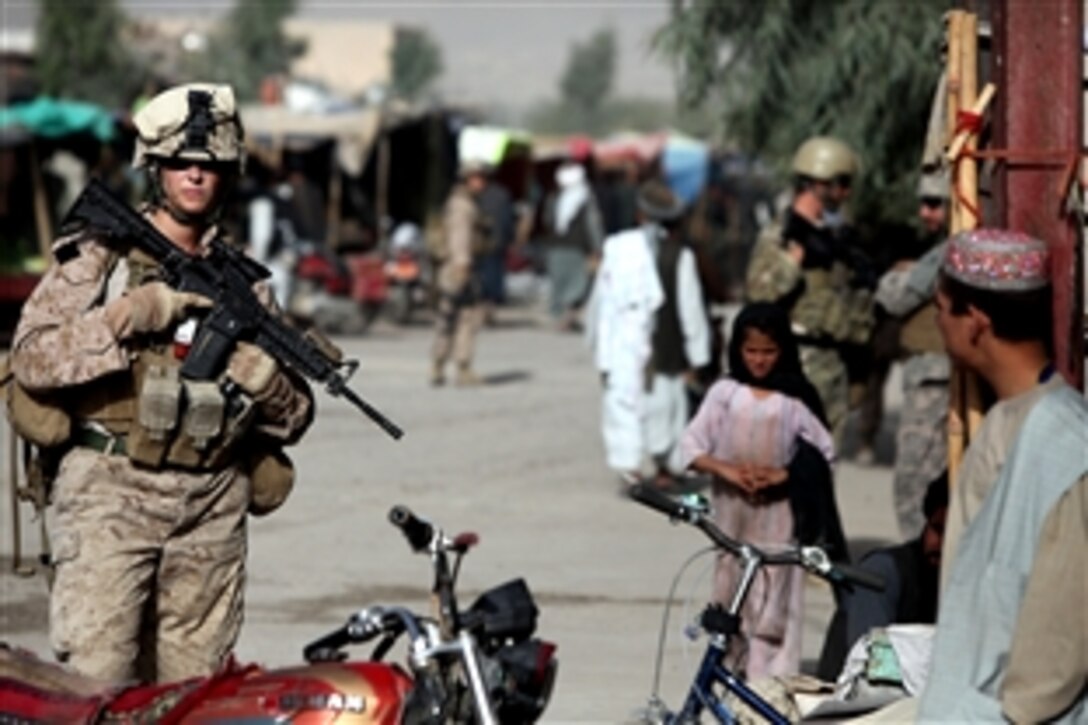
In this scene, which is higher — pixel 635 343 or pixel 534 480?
pixel 635 343

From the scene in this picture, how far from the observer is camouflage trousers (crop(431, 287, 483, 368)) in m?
21.5

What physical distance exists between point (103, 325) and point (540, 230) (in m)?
36.7

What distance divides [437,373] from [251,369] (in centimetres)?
1595

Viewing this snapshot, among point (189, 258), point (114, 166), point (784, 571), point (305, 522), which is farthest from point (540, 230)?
point (189, 258)

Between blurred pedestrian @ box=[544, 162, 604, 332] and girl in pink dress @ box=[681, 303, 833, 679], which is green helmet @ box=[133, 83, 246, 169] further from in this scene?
blurred pedestrian @ box=[544, 162, 604, 332]

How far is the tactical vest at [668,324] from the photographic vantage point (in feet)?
47.3

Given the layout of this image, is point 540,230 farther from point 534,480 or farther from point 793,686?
point 793,686

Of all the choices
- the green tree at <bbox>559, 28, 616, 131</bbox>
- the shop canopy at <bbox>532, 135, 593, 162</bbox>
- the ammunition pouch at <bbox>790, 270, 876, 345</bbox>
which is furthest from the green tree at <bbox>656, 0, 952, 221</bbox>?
the green tree at <bbox>559, 28, 616, 131</bbox>

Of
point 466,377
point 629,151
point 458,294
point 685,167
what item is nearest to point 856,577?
point 458,294

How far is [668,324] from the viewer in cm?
1450

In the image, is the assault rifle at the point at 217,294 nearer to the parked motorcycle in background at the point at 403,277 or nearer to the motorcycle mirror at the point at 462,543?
the motorcycle mirror at the point at 462,543

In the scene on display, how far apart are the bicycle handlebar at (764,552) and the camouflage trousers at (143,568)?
1.18 meters

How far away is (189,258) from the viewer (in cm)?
600

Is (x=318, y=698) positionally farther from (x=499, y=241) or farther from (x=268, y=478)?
(x=499, y=241)
